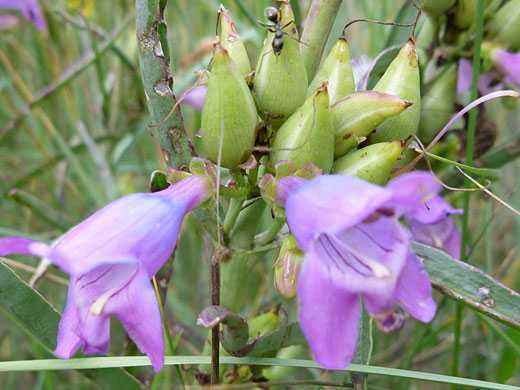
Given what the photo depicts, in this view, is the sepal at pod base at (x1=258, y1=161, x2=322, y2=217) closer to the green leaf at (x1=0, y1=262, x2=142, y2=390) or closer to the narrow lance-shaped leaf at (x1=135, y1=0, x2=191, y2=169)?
the narrow lance-shaped leaf at (x1=135, y1=0, x2=191, y2=169)

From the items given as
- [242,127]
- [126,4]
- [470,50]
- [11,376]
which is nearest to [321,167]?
[242,127]

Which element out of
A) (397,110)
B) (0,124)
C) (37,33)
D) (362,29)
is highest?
(397,110)

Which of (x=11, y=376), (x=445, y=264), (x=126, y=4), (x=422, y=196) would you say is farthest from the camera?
(x=126, y=4)

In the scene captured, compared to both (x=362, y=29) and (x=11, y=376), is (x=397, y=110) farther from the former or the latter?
(x=362, y=29)

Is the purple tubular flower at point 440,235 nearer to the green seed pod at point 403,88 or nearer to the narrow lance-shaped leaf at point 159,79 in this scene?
the green seed pod at point 403,88

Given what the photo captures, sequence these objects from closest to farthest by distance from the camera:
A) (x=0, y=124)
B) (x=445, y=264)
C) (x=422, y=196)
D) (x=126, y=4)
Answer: (x=422, y=196), (x=445, y=264), (x=126, y=4), (x=0, y=124)

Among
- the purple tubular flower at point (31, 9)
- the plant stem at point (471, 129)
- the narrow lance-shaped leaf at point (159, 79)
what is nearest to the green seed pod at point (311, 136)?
the narrow lance-shaped leaf at point (159, 79)
